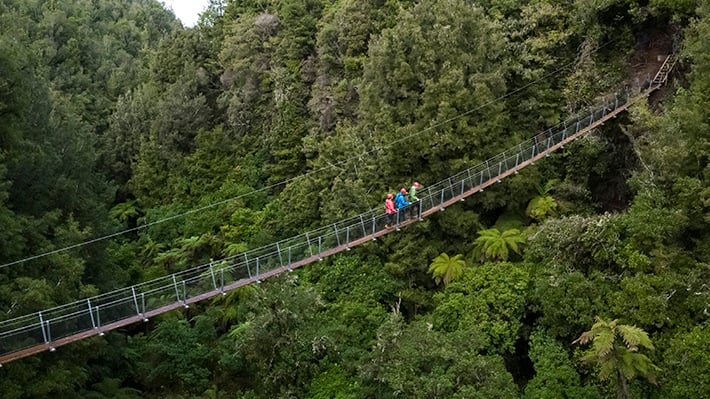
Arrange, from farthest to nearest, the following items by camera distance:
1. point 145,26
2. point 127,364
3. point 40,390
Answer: point 145,26, point 127,364, point 40,390

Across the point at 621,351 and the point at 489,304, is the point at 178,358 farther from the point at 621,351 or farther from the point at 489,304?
the point at 621,351

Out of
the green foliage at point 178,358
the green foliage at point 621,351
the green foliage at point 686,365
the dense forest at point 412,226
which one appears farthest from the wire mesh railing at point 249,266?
the green foliage at point 686,365

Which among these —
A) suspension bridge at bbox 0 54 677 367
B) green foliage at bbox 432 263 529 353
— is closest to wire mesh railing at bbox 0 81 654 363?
suspension bridge at bbox 0 54 677 367

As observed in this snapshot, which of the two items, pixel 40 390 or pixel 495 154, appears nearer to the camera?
pixel 40 390

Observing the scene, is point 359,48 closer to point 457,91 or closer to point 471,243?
point 457,91

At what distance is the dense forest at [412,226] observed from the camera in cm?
1470

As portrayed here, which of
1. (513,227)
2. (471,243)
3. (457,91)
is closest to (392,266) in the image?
(471,243)

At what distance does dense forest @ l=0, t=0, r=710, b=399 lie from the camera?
1470 centimetres

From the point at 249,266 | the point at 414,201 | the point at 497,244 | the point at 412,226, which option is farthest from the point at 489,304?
the point at 249,266

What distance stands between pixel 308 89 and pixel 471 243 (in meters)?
14.5

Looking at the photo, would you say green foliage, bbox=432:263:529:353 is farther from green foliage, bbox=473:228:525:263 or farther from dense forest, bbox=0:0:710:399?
green foliage, bbox=473:228:525:263

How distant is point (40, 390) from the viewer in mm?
15305

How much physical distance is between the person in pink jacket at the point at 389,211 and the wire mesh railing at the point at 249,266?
150 millimetres

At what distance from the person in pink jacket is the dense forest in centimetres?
201
